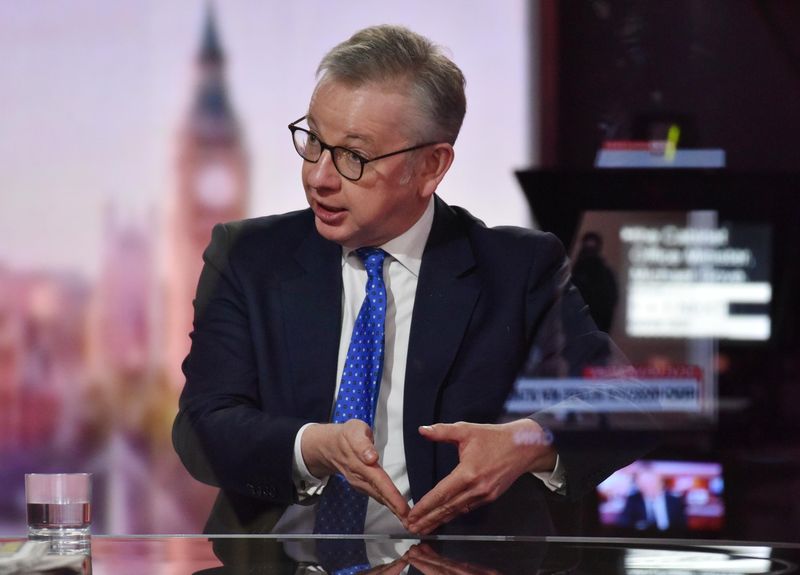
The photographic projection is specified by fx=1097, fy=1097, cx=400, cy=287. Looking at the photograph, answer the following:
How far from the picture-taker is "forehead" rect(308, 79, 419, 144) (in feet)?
6.05

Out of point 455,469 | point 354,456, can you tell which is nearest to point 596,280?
point 455,469

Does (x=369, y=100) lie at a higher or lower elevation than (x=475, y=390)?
higher

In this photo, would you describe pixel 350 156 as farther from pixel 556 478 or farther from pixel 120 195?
pixel 120 195

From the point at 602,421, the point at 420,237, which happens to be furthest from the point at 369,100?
the point at 602,421

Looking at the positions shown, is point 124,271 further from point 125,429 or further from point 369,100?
point 369,100

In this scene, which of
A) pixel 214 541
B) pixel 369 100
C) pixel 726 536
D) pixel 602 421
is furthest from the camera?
pixel 726 536

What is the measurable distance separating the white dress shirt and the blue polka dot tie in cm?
2

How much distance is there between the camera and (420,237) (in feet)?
6.40

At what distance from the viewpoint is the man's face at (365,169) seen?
185cm

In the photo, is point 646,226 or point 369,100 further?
point 646,226

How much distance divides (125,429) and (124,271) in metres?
0.37

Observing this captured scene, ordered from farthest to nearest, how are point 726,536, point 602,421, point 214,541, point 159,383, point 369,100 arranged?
point 726,536
point 159,383
point 602,421
point 369,100
point 214,541

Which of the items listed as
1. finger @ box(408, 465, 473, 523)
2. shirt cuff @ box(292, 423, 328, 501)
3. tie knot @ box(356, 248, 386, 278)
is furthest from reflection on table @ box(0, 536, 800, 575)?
tie knot @ box(356, 248, 386, 278)

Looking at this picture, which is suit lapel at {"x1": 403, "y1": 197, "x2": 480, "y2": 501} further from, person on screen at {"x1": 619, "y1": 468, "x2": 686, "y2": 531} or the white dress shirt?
person on screen at {"x1": 619, "y1": 468, "x2": 686, "y2": 531}
